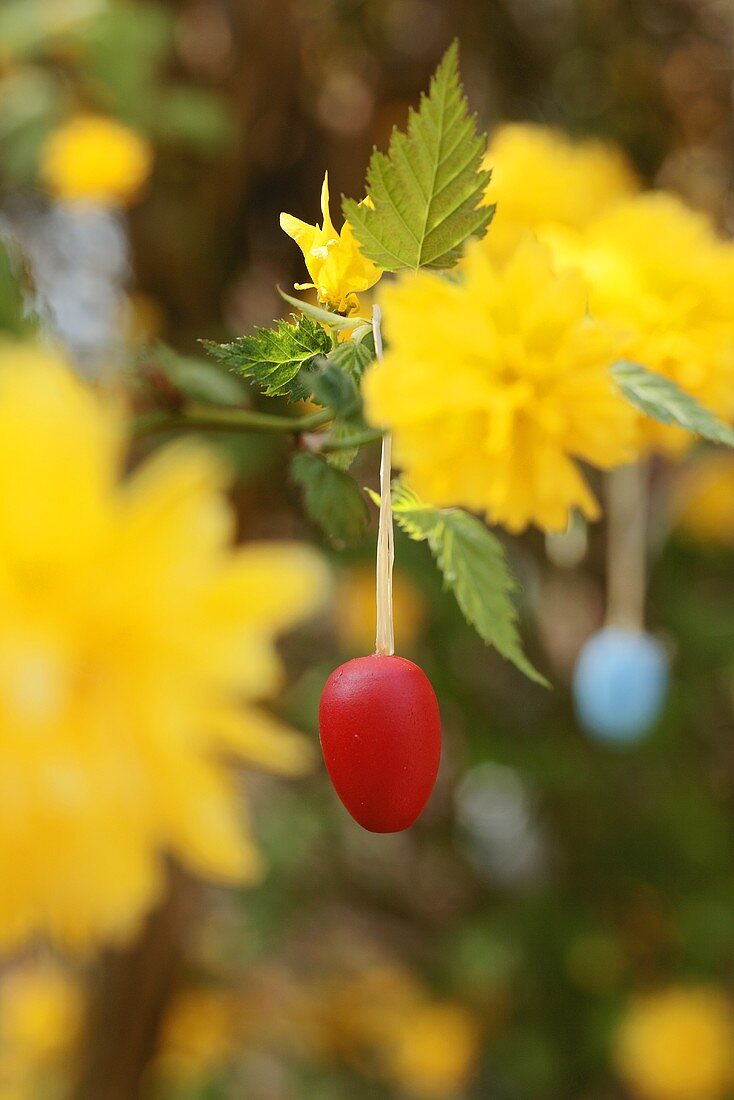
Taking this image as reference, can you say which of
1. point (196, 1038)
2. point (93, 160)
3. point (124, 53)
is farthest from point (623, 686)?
point (196, 1038)

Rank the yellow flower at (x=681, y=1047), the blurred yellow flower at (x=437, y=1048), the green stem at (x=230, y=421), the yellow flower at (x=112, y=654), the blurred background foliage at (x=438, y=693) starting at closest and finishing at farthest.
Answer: the yellow flower at (x=112, y=654) < the green stem at (x=230, y=421) < the blurred background foliage at (x=438, y=693) < the yellow flower at (x=681, y=1047) < the blurred yellow flower at (x=437, y=1048)

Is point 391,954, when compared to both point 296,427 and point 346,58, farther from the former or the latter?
point 296,427

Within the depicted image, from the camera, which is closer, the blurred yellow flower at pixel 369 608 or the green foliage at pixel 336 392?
the green foliage at pixel 336 392

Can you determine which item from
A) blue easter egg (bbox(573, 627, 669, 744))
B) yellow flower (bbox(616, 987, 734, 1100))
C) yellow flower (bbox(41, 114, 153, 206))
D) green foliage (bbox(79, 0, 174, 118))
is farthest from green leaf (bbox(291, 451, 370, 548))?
yellow flower (bbox(616, 987, 734, 1100))

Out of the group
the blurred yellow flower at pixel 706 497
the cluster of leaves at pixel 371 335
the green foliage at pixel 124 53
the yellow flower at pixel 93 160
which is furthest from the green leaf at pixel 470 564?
the blurred yellow flower at pixel 706 497

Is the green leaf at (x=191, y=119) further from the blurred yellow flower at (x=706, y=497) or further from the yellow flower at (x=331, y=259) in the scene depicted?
the yellow flower at (x=331, y=259)

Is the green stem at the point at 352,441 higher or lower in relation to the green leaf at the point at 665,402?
lower

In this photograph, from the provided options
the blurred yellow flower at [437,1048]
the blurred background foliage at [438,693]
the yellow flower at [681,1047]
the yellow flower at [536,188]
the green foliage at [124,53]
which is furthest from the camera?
the blurred yellow flower at [437,1048]
